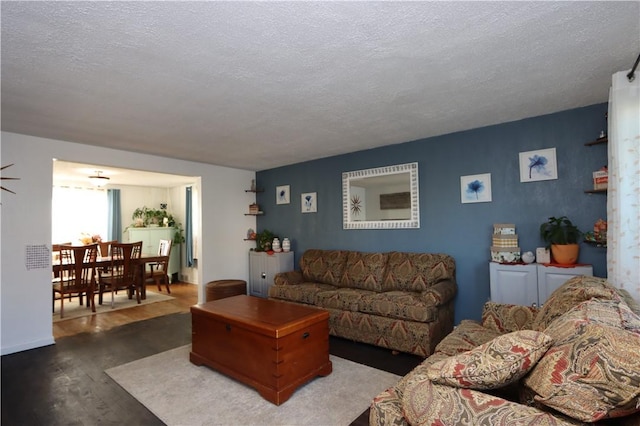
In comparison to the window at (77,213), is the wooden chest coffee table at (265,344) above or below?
below

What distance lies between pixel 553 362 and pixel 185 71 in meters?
2.52

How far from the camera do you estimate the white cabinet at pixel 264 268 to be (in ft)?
17.4

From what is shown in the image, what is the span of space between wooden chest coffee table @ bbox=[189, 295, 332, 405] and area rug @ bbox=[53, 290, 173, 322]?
9.92 ft

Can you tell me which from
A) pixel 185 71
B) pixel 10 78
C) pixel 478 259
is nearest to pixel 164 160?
pixel 10 78

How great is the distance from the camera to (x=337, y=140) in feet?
13.4

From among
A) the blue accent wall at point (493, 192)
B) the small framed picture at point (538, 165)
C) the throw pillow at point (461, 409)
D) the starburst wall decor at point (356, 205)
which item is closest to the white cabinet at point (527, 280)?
the blue accent wall at point (493, 192)

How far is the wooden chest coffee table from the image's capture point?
2.40m

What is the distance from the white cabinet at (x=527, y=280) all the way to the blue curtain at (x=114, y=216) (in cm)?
789

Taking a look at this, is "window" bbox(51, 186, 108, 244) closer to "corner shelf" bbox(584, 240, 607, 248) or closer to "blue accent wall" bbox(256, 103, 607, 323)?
"blue accent wall" bbox(256, 103, 607, 323)

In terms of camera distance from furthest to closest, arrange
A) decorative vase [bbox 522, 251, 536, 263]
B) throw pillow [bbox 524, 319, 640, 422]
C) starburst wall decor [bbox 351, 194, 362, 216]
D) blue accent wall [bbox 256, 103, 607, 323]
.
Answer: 1. starburst wall decor [bbox 351, 194, 362, 216]
2. decorative vase [bbox 522, 251, 536, 263]
3. blue accent wall [bbox 256, 103, 607, 323]
4. throw pillow [bbox 524, 319, 640, 422]

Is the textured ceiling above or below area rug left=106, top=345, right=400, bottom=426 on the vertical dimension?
above

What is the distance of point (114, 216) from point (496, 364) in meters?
8.51

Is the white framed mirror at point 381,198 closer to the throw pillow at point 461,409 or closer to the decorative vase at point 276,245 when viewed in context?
the decorative vase at point 276,245

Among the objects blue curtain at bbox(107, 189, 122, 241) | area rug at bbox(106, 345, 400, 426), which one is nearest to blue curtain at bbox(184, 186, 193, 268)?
blue curtain at bbox(107, 189, 122, 241)
